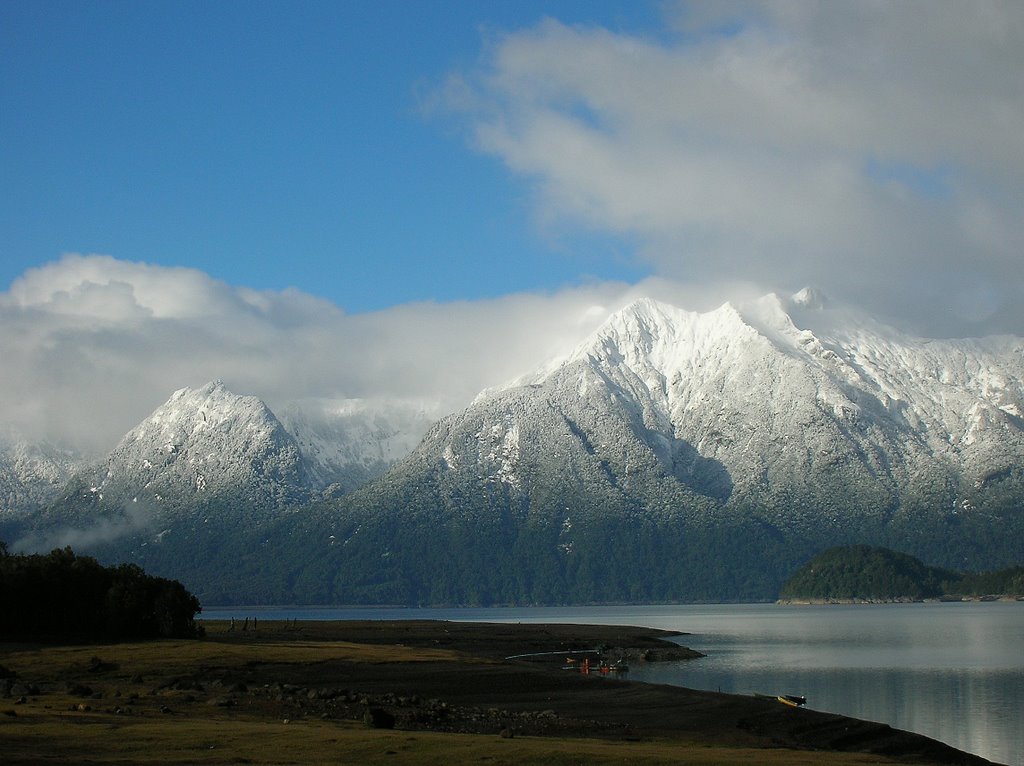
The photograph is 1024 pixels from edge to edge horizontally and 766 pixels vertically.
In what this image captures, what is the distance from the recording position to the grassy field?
53781 mm

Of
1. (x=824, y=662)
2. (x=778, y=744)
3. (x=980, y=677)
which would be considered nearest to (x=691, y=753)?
(x=778, y=744)

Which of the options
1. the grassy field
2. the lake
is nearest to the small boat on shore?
the lake

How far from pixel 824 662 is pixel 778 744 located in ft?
213

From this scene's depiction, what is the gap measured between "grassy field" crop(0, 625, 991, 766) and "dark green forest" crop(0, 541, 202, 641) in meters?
14.6

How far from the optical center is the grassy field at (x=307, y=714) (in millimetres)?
53781

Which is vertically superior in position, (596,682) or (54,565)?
(54,565)

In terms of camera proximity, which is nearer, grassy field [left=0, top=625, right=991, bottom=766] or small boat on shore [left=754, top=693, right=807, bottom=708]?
grassy field [left=0, top=625, right=991, bottom=766]

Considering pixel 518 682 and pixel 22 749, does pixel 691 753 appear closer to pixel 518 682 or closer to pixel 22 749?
pixel 22 749

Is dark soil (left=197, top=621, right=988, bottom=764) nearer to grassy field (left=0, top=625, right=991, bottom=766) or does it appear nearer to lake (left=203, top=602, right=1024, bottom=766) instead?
grassy field (left=0, top=625, right=991, bottom=766)

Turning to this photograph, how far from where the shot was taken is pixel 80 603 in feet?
440

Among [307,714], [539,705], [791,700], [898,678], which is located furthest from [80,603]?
[898,678]

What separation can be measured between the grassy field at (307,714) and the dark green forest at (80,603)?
48.0 ft

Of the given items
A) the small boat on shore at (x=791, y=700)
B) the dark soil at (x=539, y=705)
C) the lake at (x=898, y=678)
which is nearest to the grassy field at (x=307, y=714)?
the dark soil at (x=539, y=705)

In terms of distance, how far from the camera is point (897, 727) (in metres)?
80.5
